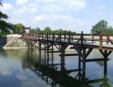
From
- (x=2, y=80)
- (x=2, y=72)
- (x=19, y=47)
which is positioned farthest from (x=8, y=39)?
(x=2, y=80)

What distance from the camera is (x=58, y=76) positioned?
41.1 feet

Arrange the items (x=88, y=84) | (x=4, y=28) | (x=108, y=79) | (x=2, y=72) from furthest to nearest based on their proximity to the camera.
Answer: (x=2, y=72) < (x=108, y=79) < (x=88, y=84) < (x=4, y=28)

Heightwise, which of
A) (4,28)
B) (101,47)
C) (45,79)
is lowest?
(45,79)

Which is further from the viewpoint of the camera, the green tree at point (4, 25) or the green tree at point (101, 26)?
the green tree at point (101, 26)

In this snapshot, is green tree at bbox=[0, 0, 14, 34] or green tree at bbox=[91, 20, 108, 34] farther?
green tree at bbox=[91, 20, 108, 34]

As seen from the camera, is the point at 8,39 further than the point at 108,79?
Yes

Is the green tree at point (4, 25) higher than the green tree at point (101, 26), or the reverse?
the green tree at point (101, 26)

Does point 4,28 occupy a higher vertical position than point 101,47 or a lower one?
higher

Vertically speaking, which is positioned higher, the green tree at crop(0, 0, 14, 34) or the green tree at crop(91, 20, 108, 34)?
the green tree at crop(91, 20, 108, 34)

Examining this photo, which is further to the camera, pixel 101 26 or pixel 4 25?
pixel 101 26

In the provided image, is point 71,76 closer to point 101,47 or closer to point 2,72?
point 101,47

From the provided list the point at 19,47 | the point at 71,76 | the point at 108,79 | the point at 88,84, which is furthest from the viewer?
the point at 19,47

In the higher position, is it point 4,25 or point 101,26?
point 101,26

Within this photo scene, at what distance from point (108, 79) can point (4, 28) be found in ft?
29.0
